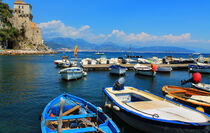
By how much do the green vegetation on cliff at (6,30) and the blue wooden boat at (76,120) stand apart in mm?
107879

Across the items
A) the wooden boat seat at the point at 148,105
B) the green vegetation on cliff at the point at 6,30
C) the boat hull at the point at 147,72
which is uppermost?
the green vegetation on cliff at the point at 6,30

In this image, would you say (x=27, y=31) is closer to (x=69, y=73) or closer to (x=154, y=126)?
(x=69, y=73)

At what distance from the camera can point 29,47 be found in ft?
415

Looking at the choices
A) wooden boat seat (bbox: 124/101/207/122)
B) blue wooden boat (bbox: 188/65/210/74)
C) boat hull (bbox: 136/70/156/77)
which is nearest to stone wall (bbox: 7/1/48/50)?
boat hull (bbox: 136/70/156/77)

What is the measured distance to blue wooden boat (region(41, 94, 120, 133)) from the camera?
746 centimetres

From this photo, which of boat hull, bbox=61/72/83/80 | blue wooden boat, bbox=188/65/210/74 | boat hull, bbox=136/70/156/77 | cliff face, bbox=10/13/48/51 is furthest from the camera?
cliff face, bbox=10/13/48/51

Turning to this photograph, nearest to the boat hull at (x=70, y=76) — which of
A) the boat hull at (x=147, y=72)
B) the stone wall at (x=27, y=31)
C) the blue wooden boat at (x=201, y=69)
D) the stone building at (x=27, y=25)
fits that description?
the boat hull at (x=147, y=72)

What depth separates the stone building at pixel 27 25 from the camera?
126438 millimetres

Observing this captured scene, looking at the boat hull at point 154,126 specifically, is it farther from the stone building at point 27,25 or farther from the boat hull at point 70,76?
the stone building at point 27,25

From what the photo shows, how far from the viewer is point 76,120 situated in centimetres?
902

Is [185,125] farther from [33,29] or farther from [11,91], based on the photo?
[33,29]

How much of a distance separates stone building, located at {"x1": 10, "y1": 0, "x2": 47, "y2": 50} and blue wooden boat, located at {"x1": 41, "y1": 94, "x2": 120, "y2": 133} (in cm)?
12887

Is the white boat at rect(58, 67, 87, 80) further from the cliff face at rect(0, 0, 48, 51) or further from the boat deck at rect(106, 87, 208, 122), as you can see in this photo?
the cliff face at rect(0, 0, 48, 51)

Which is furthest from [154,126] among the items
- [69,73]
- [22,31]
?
[22,31]
